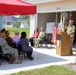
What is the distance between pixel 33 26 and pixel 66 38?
244 inches

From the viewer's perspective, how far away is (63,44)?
38.1 ft

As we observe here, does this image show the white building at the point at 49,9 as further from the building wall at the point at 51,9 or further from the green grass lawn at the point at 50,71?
the green grass lawn at the point at 50,71

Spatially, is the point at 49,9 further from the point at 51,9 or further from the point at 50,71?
the point at 50,71

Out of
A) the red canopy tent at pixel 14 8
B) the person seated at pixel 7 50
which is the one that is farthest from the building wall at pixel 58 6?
the person seated at pixel 7 50

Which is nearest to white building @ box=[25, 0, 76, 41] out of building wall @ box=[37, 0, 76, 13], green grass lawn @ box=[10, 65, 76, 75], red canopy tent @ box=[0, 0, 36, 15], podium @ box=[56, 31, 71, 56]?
building wall @ box=[37, 0, 76, 13]

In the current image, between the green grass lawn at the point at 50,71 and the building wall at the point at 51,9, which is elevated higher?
the building wall at the point at 51,9

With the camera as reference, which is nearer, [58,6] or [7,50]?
[7,50]

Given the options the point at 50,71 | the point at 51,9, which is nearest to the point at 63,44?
the point at 50,71

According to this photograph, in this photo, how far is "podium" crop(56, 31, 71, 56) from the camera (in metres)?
11.6

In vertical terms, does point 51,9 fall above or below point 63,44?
above

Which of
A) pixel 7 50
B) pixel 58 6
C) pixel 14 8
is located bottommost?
pixel 7 50

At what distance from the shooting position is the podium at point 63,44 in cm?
1162

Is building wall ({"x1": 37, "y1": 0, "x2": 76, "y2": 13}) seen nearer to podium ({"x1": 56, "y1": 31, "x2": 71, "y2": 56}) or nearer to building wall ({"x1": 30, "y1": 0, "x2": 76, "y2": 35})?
building wall ({"x1": 30, "y1": 0, "x2": 76, "y2": 35})

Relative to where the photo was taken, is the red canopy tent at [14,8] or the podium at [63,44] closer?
the red canopy tent at [14,8]
